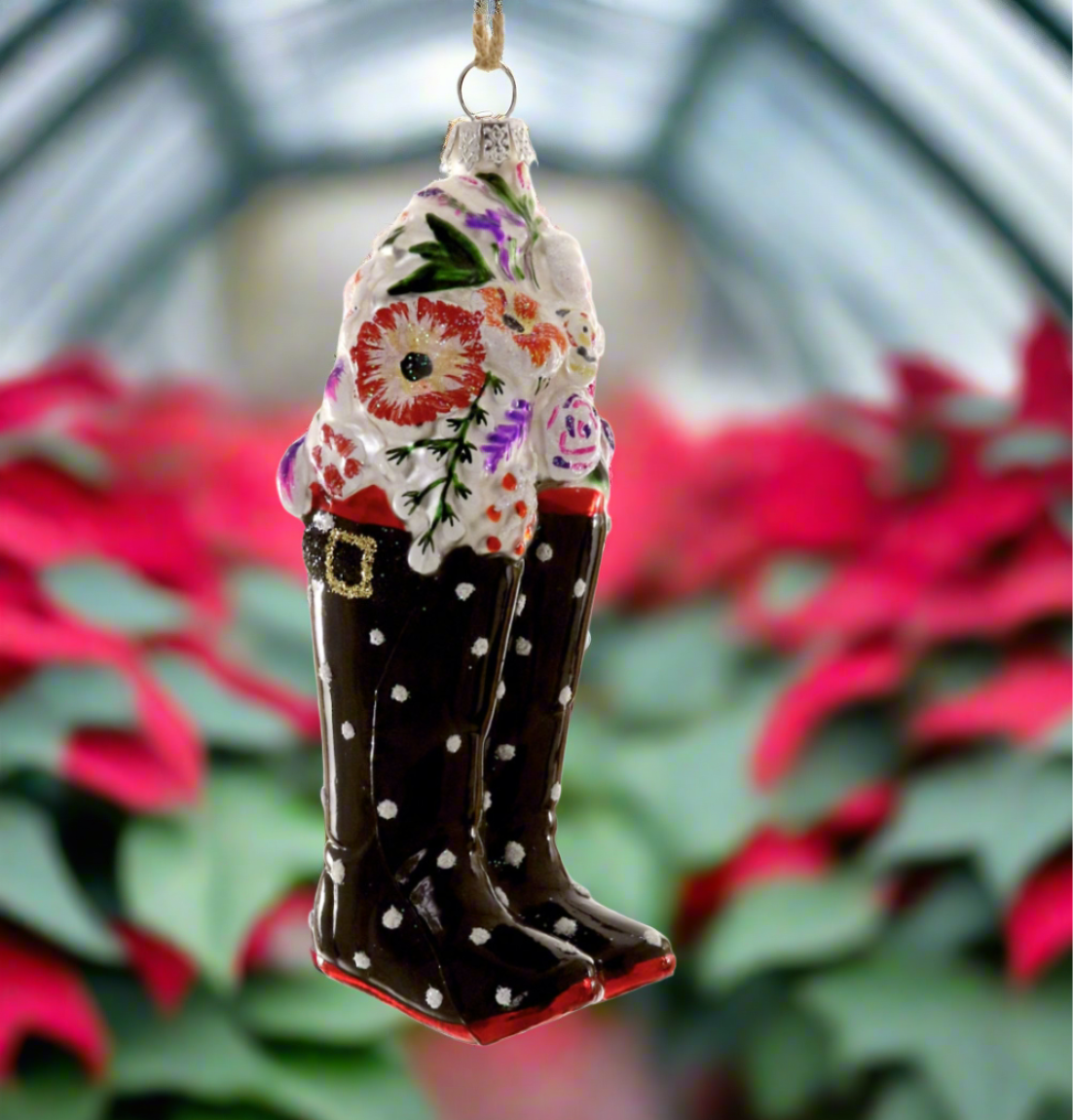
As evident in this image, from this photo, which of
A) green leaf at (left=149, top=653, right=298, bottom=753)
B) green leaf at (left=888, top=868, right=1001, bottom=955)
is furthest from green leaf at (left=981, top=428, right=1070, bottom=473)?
green leaf at (left=149, top=653, right=298, bottom=753)

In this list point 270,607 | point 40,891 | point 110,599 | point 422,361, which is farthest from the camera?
point 270,607

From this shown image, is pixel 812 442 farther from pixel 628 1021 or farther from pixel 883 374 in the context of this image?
pixel 628 1021

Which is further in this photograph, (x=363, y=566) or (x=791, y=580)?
(x=791, y=580)

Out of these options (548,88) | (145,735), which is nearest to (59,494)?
(145,735)

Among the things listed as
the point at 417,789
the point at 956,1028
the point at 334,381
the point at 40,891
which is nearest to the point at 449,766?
the point at 417,789

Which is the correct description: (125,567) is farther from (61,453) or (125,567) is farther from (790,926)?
(790,926)

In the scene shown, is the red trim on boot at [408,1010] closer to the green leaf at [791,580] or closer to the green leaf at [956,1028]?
the green leaf at [956,1028]

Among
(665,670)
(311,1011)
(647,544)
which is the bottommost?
(311,1011)
